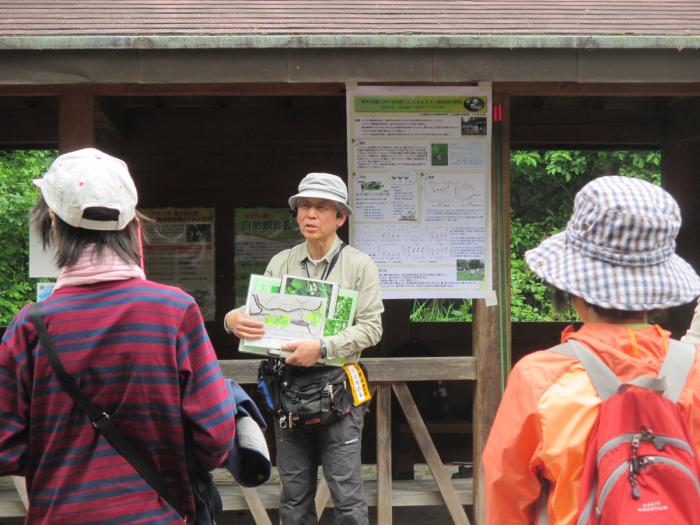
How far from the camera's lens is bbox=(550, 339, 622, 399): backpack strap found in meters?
1.70

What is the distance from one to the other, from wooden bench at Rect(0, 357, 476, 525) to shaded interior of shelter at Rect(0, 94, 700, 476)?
2.02m

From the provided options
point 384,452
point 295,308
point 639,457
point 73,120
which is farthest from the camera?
point 384,452

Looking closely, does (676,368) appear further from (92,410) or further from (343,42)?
(343,42)

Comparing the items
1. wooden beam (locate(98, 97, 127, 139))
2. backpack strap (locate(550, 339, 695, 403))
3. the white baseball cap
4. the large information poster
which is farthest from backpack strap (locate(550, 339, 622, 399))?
wooden beam (locate(98, 97, 127, 139))

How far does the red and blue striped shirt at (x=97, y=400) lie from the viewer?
197 centimetres

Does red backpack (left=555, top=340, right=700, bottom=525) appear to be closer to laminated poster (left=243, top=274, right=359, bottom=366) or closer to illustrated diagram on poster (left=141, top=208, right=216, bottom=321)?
laminated poster (left=243, top=274, right=359, bottom=366)

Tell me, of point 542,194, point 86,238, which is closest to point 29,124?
point 86,238

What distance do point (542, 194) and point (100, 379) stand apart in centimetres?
1374

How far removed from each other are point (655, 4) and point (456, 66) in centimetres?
170

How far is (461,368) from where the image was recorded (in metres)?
4.49

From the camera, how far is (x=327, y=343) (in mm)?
3771

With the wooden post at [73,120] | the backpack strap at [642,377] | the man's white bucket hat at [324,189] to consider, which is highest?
the wooden post at [73,120]

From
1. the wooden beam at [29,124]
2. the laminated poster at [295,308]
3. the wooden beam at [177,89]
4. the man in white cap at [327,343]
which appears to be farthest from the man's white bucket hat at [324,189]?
the wooden beam at [29,124]

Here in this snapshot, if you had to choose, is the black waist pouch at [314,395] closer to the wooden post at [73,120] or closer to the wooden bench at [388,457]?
the wooden bench at [388,457]
